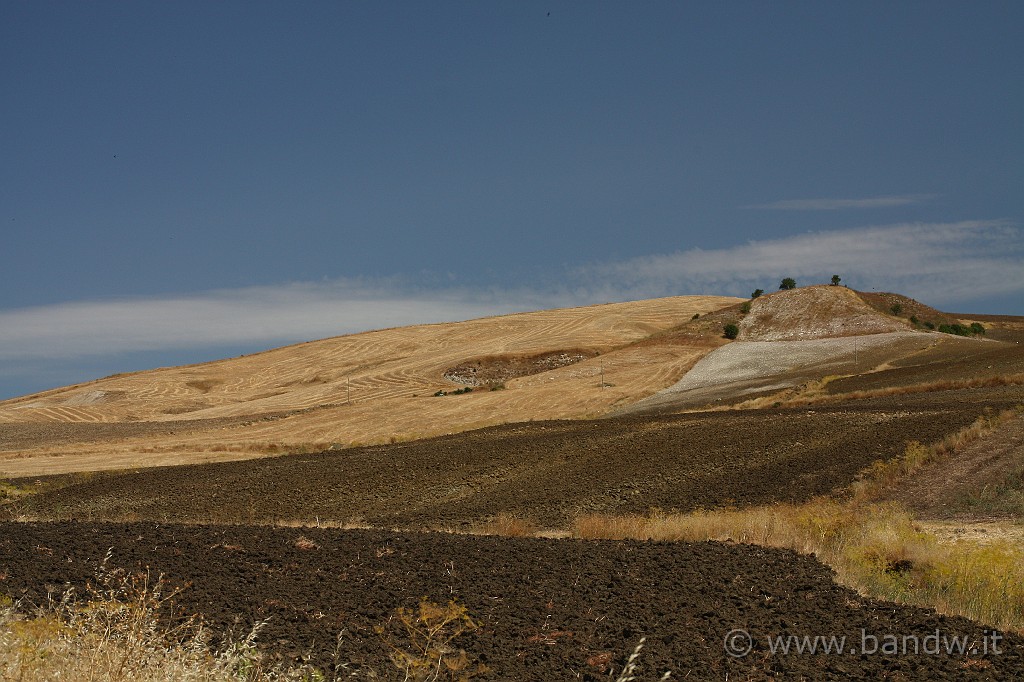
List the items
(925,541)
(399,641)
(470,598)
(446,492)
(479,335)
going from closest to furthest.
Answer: (399,641) → (470,598) → (925,541) → (446,492) → (479,335)

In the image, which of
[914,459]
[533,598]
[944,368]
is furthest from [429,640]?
[944,368]

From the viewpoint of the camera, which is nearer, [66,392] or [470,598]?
[470,598]

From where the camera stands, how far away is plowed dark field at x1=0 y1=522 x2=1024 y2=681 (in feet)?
27.2

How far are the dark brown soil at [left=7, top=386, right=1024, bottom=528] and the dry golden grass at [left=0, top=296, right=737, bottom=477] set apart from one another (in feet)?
44.7

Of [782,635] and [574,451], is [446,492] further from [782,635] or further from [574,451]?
[782,635]

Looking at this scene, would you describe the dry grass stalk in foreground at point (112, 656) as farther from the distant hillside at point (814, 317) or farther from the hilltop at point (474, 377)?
the distant hillside at point (814, 317)

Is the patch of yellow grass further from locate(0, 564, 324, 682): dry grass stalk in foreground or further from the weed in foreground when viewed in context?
locate(0, 564, 324, 682): dry grass stalk in foreground

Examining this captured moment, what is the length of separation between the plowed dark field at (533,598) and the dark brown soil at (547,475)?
25.8ft

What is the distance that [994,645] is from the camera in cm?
890

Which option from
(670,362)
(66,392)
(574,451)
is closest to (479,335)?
(670,362)

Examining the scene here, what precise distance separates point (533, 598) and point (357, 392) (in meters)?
72.0

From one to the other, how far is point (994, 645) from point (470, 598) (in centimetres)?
569

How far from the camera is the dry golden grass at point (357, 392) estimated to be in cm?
4912

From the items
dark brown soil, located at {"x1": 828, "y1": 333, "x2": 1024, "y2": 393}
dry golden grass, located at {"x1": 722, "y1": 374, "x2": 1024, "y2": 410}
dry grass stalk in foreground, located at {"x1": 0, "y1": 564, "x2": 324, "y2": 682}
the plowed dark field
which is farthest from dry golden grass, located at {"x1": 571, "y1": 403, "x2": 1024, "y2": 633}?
dark brown soil, located at {"x1": 828, "y1": 333, "x2": 1024, "y2": 393}
